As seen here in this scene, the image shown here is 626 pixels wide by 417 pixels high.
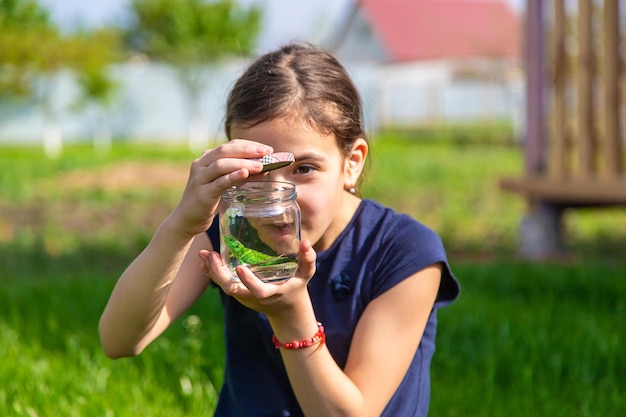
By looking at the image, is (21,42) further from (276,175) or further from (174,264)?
(276,175)

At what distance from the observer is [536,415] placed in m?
2.96

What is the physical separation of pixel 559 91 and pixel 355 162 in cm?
509

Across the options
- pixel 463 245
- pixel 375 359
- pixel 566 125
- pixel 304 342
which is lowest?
pixel 463 245

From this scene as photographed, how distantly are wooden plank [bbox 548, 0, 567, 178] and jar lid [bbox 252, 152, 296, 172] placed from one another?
533 centimetres

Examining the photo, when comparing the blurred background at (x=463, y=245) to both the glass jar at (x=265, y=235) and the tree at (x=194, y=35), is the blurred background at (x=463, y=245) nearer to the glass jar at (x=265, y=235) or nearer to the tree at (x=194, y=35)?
the glass jar at (x=265, y=235)

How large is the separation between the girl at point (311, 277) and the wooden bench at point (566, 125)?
444 cm

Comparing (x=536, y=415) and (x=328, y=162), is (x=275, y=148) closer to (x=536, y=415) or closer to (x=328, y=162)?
(x=328, y=162)

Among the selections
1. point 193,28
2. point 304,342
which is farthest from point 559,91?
point 193,28

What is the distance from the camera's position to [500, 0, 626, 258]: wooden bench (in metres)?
6.36

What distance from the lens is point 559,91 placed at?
6.86m

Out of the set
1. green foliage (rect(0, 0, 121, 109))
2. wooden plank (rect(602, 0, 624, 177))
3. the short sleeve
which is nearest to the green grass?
wooden plank (rect(602, 0, 624, 177))

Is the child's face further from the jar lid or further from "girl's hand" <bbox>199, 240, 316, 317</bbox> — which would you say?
"girl's hand" <bbox>199, 240, 316, 317</bbox>

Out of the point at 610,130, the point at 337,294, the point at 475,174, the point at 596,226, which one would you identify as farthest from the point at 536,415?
the point at 475,174

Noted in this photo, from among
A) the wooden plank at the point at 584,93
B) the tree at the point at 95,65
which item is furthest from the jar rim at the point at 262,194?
the tree at the point at 95,65
